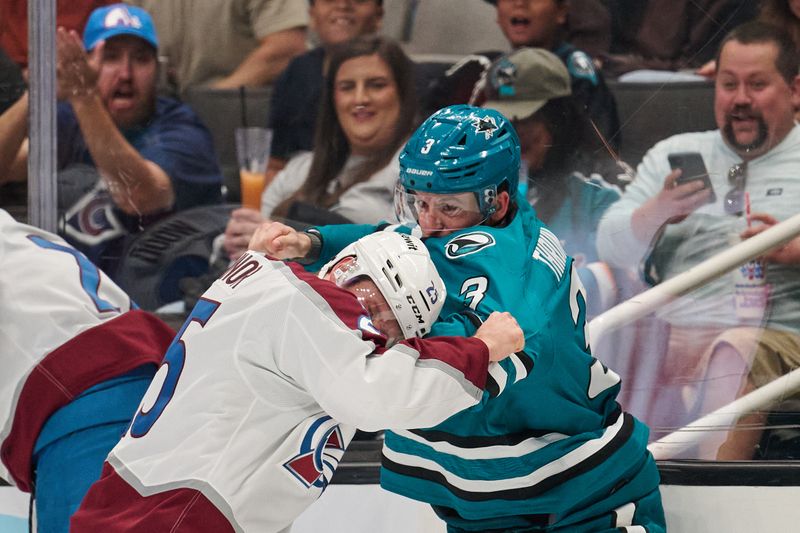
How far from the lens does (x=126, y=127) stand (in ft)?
10.8

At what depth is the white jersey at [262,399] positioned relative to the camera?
64.9 inches

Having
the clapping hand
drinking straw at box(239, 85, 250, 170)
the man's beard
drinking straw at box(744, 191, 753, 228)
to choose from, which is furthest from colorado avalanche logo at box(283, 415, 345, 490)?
the clapping hand

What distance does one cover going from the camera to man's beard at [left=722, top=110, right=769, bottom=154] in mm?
2676

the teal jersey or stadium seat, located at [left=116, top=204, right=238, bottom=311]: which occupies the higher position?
the teal jersey

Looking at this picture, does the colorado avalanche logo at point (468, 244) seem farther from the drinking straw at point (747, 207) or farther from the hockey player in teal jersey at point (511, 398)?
the drinking straw at point (747, 207)

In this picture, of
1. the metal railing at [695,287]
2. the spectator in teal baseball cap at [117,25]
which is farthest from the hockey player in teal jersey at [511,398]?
the spectator in teal baseball cap at [117,25]

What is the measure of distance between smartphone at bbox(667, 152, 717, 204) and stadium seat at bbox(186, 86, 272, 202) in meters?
1.14

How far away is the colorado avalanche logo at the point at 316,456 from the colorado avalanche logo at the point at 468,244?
0.33 meters

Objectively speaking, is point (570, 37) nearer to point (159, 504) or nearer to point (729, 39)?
point (729, 39)

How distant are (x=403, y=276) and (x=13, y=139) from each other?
181cm

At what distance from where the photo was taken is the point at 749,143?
2.69 meters

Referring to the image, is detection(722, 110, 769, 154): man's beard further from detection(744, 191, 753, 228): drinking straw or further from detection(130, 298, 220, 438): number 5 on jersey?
detection(130, 298, 220, 438): number 5 on jersey

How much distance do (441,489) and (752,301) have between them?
3.10 ft

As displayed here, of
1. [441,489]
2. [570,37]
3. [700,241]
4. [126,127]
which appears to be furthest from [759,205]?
[126,127]
